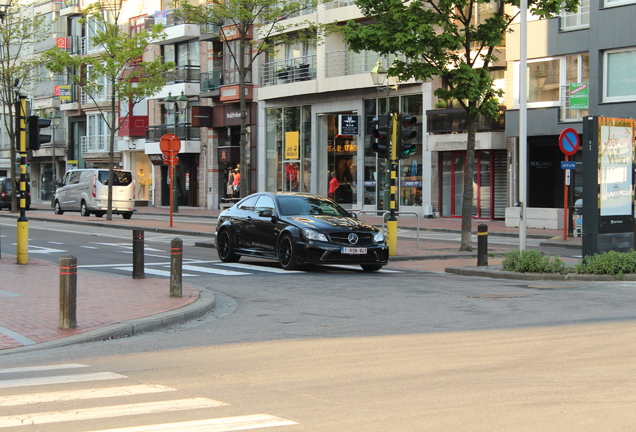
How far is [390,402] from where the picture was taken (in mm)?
6578

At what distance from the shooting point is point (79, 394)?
701 cm

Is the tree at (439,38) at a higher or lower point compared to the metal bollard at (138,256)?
higher

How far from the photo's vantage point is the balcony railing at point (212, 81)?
54.2 metres

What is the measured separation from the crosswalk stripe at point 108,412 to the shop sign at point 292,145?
4232 centimetres

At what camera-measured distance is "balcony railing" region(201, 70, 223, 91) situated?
5425cm

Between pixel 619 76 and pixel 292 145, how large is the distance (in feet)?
64.7

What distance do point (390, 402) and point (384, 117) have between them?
15.5 m

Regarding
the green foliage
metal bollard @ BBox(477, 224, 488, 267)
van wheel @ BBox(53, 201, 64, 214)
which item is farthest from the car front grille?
van wheel @ BBox(53, 201, 64, 214)

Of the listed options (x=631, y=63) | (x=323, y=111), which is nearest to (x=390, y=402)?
(x=631, y=63)

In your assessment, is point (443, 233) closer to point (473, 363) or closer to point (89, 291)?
point (89, 291)

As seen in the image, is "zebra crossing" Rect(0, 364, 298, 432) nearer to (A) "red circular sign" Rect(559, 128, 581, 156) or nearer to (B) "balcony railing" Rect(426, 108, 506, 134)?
(A) "red circular sign" Rect(559, 128, 581, 156)

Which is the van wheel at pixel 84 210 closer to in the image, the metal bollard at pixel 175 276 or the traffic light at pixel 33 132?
the traffic light at pixel 33 132

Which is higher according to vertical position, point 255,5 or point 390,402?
point 255,5

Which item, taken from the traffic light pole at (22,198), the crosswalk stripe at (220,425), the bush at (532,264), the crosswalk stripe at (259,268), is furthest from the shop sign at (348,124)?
the crosswalk stripe at (220,425)
